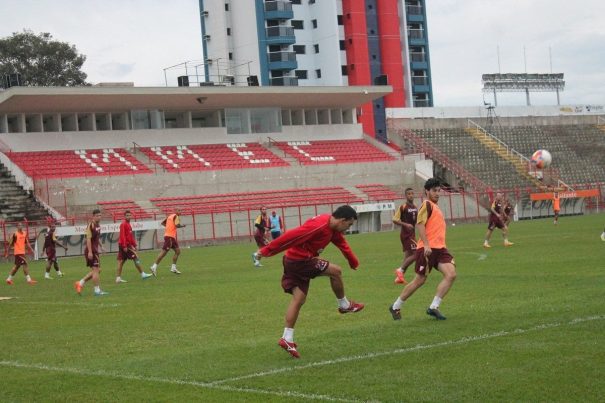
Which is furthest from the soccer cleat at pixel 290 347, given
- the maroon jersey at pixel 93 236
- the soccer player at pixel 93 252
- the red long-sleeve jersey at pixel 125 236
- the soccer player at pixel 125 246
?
the red long-sleeve jersey at pixel 125 236

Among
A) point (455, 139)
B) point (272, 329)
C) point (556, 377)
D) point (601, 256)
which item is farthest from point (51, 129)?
point (556, 377)

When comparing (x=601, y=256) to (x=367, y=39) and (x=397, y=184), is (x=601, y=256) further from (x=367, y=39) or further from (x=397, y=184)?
(x=367, y=39)

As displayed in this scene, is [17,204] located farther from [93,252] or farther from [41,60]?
[41,60]

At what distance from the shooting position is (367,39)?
87188 millimetres

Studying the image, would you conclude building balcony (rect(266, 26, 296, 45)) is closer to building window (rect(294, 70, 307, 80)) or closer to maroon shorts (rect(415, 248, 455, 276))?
building window (rect(294, 70, 307, 80))

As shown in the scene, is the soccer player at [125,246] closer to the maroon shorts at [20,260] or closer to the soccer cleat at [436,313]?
the maroon shorts at [20,260]

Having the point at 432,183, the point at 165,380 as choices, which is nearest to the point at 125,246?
the point at 432,183

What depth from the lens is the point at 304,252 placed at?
38.8 ft

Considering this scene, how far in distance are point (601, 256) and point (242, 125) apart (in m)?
44.3

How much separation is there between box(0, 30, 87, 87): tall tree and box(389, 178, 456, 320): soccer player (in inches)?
3113

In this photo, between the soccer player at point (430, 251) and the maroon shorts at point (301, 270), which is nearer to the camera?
the maroon shorts at point (301, 270)

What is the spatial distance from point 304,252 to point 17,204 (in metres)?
41.8

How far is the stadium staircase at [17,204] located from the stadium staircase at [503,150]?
32351mm

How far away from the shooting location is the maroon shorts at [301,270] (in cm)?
1184
